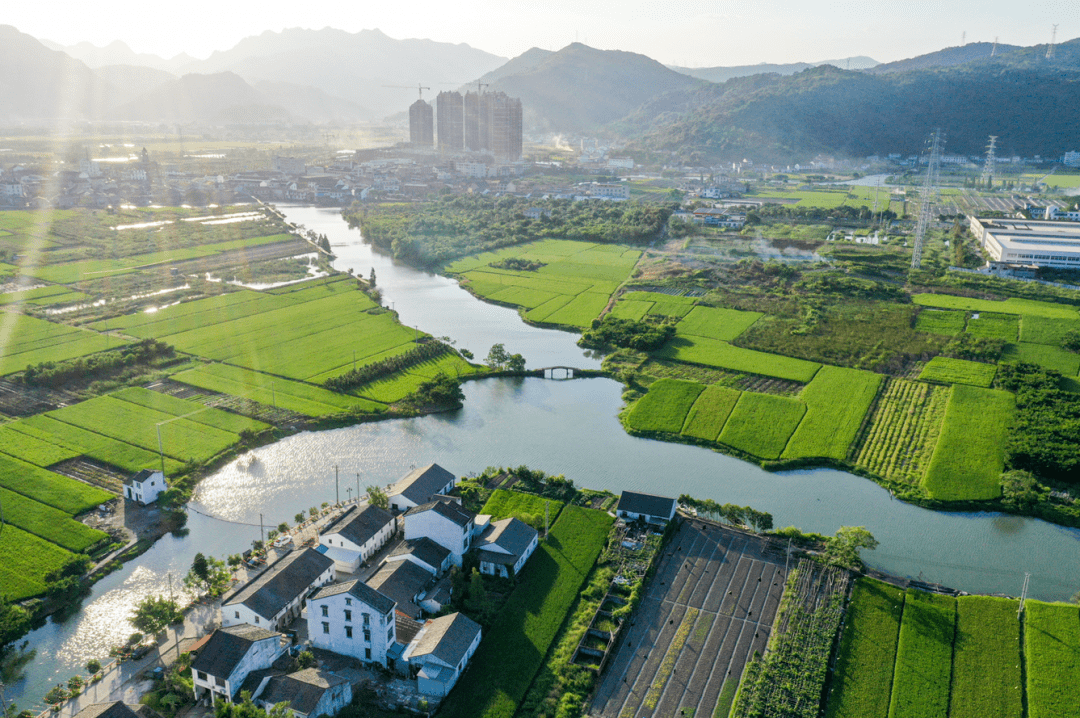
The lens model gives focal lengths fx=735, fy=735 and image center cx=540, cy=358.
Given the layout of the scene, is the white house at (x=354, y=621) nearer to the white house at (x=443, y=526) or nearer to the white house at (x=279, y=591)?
the white house at (x=279, y=591)

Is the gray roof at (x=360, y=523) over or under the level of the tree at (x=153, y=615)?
over

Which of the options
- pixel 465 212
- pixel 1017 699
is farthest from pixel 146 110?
pixel 1017 699

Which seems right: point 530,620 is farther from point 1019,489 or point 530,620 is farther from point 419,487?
point 1019,489

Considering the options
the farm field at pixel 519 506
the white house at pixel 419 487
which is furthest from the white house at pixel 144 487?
the farm field at pixel 519 506

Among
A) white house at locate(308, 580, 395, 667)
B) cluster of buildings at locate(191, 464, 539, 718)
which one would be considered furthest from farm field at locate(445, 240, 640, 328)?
white house at locate(308, 580, 395, 667)

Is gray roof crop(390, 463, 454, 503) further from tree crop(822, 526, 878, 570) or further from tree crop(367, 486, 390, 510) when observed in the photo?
tree crop(822, 526, 878, 570)

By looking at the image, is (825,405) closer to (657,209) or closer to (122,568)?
(122,568)
